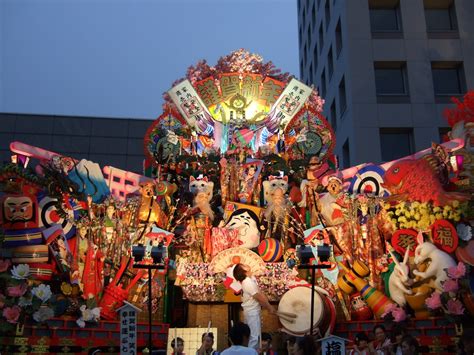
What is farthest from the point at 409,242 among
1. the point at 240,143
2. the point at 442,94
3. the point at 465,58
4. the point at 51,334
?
the point at 465,58

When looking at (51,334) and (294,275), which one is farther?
(294,275)

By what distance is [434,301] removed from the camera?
11.3 metres

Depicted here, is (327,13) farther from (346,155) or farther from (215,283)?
(215,283)

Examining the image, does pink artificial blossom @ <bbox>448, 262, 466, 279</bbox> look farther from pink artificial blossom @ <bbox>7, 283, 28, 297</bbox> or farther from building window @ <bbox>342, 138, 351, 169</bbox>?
building window @ <bbox>342, 138, 351, 169</bbox>

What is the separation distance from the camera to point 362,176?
14516 millimetres

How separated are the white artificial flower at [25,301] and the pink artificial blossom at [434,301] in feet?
28.3

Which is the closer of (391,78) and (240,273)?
(240,273)

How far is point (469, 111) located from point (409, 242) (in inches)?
153

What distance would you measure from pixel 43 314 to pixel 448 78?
764 inches

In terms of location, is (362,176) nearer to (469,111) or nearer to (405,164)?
(405,164)

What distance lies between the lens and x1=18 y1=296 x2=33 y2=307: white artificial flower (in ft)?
36.2

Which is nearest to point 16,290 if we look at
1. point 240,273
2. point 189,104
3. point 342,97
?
point 240,273

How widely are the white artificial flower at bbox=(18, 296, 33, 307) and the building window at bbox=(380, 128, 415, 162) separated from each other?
50.5 ft

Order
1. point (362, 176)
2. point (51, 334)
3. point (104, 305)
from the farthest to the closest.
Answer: point (362, 176) → point (104, 305) → point (51, 334)
